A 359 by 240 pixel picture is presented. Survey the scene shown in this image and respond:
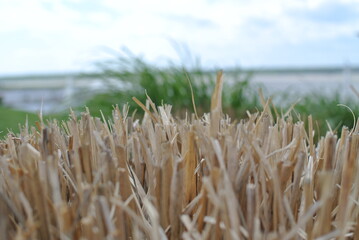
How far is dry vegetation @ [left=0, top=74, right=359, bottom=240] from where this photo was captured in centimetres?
57

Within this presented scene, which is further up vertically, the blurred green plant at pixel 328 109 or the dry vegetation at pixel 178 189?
the dry vegetation at pixel 178 189

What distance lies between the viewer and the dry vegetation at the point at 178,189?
569 millimetres

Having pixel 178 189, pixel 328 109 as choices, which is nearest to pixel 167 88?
pixel 328 109

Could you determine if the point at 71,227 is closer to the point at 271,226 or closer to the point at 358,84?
the point at 271,226

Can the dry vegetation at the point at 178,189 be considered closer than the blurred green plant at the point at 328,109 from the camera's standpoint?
Yes

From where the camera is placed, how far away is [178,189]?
2.08 ft

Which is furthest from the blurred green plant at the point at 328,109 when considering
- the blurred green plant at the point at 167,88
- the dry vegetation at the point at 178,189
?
the dry vegetation at the point at 178,189

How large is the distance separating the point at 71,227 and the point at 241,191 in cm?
26

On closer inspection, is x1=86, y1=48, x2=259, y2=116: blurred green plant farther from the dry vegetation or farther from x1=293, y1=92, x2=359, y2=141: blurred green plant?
the dry vegetation

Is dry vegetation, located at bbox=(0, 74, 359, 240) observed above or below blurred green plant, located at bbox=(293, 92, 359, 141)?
above

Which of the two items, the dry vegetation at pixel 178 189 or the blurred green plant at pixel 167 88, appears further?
the blurred green plant at pixel 167 88

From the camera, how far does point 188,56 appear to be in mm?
3584

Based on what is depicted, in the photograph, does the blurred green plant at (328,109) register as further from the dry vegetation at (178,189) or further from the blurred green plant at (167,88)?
Answer: the dry vegetation at (178,189)

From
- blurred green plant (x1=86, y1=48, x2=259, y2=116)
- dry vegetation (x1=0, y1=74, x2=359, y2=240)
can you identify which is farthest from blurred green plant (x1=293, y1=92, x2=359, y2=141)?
dry vegetation (x1=0, y1=74, x2=359, y2=240)
